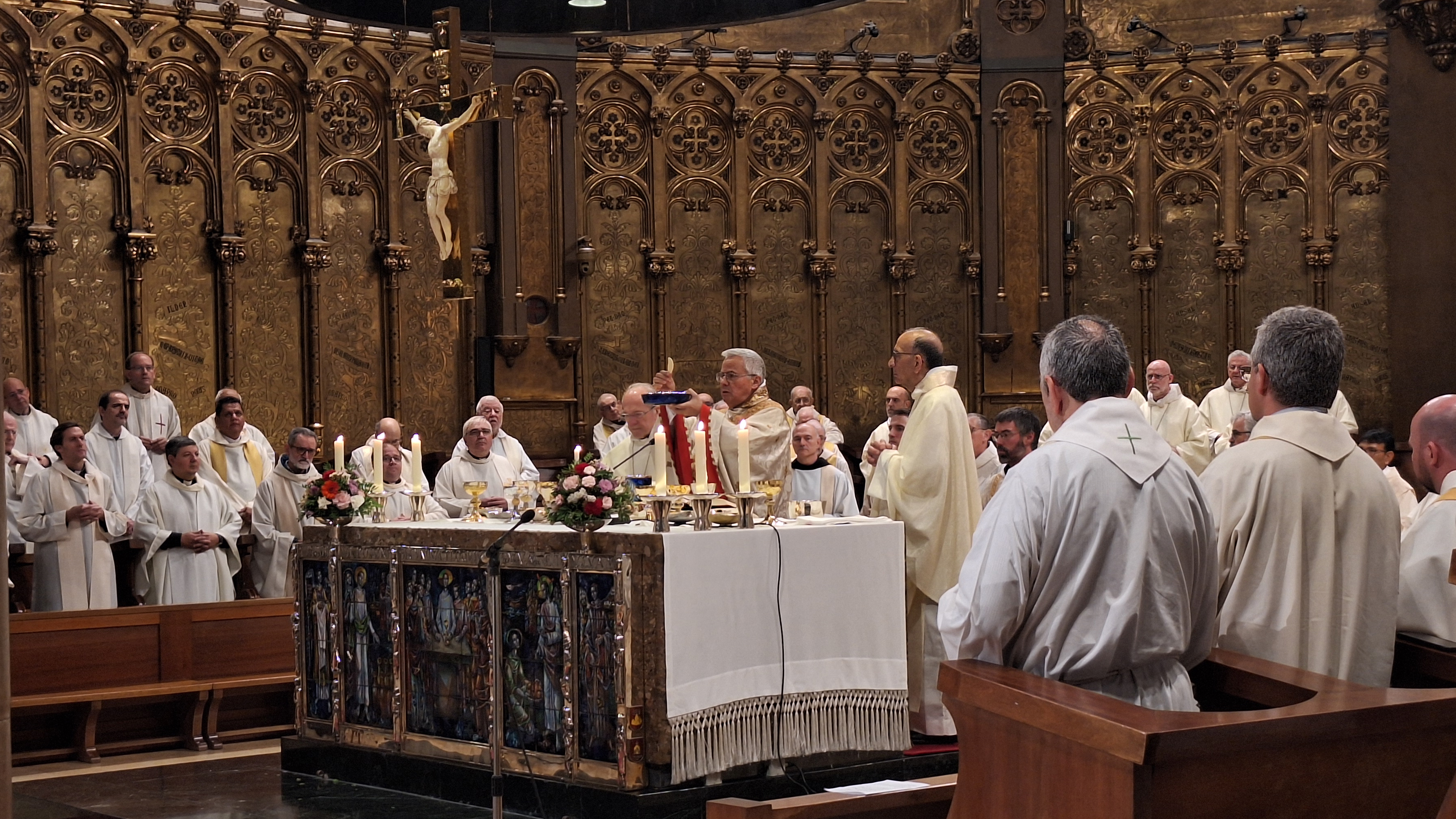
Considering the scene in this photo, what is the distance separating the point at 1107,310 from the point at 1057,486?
11729 mm

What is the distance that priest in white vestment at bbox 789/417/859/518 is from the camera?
29.8ft

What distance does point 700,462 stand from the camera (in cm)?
589

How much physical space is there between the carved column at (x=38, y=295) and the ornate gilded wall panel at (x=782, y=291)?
18.9ft

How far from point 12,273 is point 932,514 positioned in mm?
7133

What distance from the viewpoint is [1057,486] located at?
302cm

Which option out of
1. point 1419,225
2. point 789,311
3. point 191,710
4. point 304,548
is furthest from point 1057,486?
point 1419,225

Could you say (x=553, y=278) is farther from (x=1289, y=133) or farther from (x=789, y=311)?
(x=1289, y=133)

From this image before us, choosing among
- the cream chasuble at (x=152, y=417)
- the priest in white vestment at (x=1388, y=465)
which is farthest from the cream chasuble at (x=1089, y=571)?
the cream chasuble at (x=152, y=417)

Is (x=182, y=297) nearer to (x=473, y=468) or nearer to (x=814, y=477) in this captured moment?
(x=473, y=468)

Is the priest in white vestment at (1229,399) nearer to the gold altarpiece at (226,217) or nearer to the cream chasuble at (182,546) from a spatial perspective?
the gold altarpiece at (226,217)

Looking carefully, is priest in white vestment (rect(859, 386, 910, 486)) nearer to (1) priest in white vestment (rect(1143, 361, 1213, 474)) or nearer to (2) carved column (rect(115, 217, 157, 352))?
(1) priest in white vestment (rect(1143, 361, 1213, 474))

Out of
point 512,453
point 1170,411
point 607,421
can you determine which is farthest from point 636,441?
point 1170,411

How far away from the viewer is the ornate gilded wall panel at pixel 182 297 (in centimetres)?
1147

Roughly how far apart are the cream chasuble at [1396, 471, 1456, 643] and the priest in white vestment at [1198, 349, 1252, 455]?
28.4 feet
